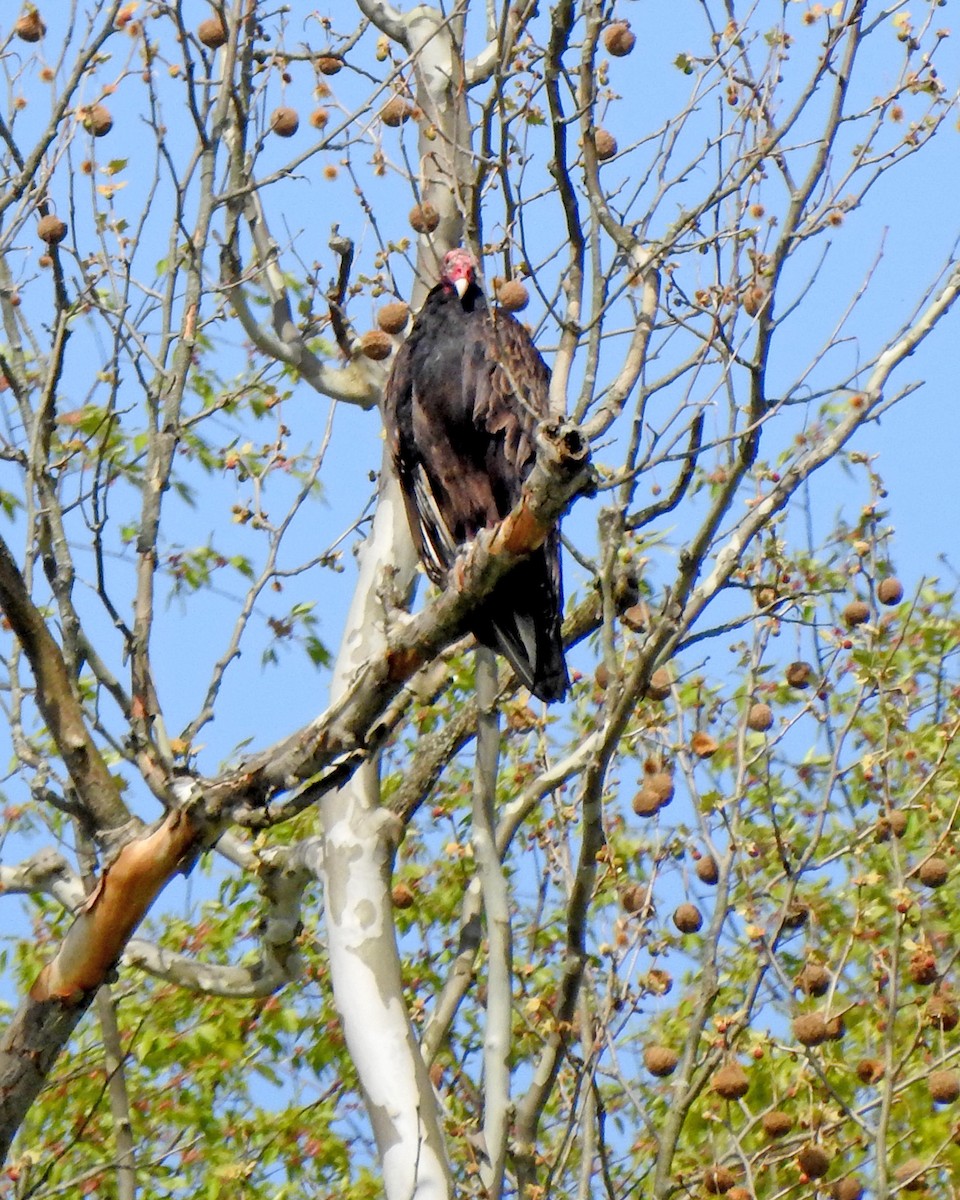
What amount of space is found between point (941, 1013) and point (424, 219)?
82.3 inches

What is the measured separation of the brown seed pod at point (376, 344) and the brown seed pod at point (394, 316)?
4 centimetres

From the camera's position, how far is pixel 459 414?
3568 mm

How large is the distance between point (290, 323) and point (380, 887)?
1568 millimetres

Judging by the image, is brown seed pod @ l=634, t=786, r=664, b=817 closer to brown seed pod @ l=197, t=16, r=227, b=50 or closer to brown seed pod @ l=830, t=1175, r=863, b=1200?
brown seed pod @ l=830, t=1175, r=863, b=1200

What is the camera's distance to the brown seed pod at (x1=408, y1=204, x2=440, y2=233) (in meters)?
3.76

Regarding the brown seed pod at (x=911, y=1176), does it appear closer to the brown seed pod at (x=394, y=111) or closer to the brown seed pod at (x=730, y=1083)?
the brown seed pod at (x=730, y=1083)

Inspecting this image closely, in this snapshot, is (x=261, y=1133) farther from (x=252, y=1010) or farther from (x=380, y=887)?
(x=380, y=887)

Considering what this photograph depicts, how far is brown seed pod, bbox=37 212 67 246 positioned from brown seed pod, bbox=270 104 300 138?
674 millimetres

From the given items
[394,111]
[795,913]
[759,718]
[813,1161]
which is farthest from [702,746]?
[394,111]

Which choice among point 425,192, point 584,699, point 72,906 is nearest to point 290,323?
point 425,192

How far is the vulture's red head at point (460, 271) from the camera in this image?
3674mm

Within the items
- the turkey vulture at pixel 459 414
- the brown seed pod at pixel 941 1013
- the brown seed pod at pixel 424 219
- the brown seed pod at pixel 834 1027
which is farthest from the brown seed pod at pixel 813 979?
the brown seed pod at pixel 424 219

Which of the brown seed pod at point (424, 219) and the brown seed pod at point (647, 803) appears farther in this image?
the brown seed pod at point (424, 219)

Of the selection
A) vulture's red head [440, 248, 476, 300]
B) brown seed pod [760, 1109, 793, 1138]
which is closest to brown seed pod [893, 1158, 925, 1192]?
brown seed pod [760, 1109, 793, 1138]
